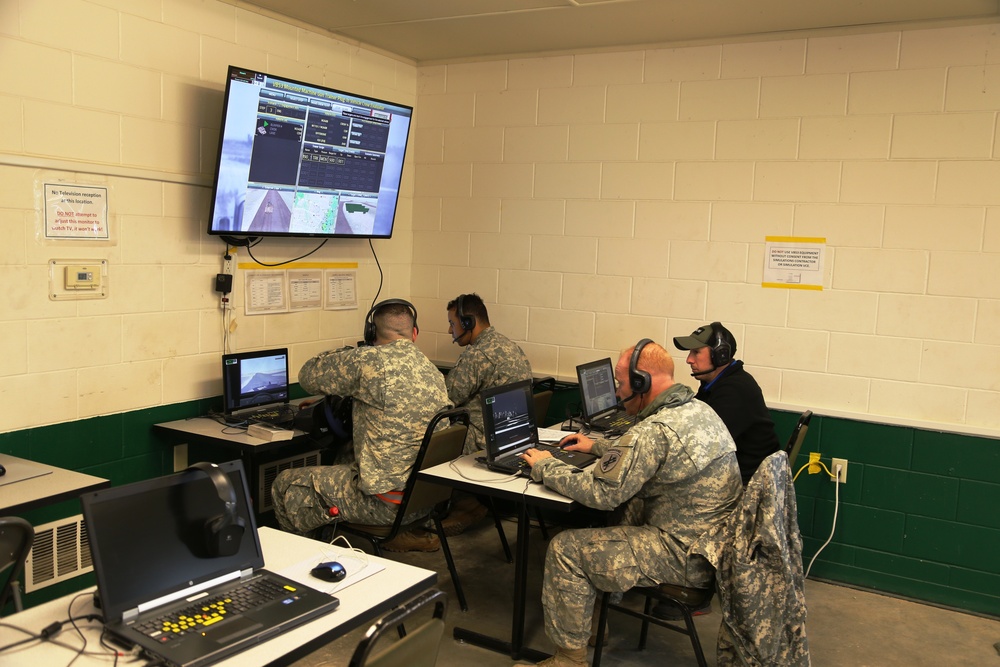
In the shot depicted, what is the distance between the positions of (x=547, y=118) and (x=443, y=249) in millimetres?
1086

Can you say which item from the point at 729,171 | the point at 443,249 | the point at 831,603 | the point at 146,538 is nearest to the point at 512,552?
the point at 831,603

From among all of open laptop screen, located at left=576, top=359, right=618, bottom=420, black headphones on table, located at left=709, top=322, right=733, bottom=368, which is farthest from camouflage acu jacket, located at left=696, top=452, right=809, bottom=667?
open laptop screen, located at left=576, top=359, right=618, bottom=420

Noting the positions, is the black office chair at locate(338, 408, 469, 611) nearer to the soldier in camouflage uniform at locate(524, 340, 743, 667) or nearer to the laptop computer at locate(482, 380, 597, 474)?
the laptop computer at locate(482, 380, 597, 474)

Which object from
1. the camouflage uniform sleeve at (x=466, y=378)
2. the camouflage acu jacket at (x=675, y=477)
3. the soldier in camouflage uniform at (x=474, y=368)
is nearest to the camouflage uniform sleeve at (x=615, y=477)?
the camouflage acu jacket at (x=675, y=477)

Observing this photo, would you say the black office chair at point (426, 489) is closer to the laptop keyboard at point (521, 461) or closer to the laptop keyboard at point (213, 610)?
the laptop keyboard at point (521, 461)

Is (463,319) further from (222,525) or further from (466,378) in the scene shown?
(222,525)

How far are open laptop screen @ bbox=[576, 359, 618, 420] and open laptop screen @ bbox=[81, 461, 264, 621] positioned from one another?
2.36m

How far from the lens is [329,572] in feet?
6.99

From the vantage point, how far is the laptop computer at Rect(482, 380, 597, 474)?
3332 mm

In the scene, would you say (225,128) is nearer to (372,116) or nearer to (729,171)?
(372,116)

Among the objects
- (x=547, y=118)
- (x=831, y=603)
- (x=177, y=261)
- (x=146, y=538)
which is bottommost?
(x=831, y=603)

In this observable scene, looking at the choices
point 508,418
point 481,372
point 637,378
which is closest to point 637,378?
point 637,378

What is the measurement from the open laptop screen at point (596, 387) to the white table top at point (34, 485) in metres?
2.28

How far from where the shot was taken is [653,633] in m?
3.65
